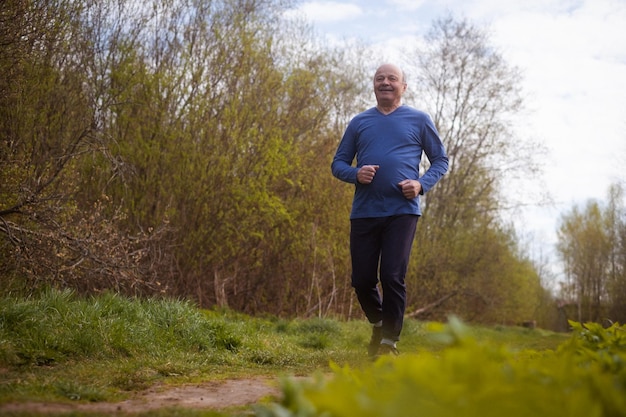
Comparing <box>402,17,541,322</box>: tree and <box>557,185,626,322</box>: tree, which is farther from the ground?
<box>402,17,541,322</box>: tree

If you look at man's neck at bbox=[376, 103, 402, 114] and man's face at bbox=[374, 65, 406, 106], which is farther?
man's neck at bbox=[376, 103, 402, 114]

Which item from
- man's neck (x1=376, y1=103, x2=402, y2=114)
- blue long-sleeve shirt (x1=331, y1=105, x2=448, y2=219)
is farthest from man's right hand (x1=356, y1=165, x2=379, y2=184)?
man's neck (x1=376, y1=103, x2=402, y2=114)

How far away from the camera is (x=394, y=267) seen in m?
5.17

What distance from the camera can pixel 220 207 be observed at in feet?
37.5

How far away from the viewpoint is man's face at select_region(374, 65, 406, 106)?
18.0 feet

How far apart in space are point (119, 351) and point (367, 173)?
2322 mm

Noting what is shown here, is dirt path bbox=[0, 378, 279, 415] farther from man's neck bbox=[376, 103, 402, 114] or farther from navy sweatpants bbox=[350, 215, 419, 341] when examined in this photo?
man's neck bbox=[376, 103, 402, 114]

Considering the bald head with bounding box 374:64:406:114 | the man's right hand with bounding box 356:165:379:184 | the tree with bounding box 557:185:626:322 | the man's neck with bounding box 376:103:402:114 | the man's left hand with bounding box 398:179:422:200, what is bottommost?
the tree with bounding box 557:185:626:322

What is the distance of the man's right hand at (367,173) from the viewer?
16.9 ft

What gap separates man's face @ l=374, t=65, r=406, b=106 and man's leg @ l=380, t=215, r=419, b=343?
1038 millimetres

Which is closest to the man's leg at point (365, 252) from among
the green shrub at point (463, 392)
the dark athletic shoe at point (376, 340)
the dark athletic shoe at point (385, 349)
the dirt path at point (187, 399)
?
the dark athletic shoe at point (376, 340)

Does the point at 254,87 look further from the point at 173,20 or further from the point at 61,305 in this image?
the point at 61,305

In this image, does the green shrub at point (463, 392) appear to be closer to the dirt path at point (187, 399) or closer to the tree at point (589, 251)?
the dirt path at point (187, 399)

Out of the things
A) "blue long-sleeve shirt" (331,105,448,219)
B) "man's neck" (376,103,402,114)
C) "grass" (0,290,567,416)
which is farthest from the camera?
"man's neck" (376,103,402,114)
